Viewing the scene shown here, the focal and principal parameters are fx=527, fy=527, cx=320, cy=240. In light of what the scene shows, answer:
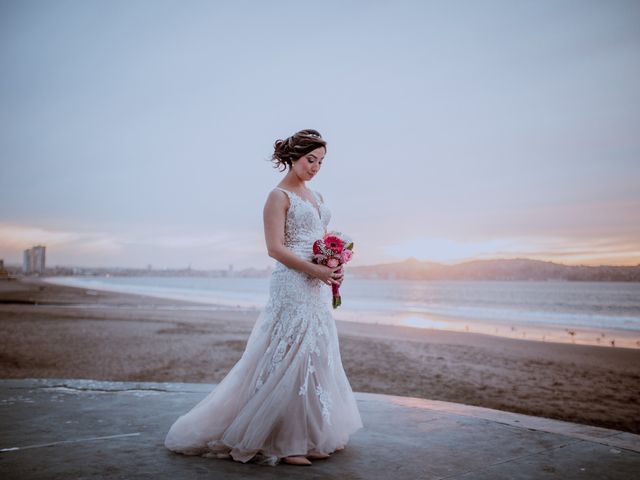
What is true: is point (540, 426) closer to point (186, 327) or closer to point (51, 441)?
point (51, 441)

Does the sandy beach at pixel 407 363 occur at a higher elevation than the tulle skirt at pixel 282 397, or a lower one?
lower

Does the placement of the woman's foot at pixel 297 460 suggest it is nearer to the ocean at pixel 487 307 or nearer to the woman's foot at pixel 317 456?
the woman's foot at pixel 317 456

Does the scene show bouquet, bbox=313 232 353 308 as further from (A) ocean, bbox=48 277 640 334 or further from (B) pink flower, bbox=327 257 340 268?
(A) ocean, bbox=48 277 640 334

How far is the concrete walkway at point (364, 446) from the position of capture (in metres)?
2.99

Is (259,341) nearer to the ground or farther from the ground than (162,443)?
farther from the ground

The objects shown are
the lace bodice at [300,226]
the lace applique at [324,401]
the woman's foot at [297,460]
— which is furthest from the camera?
the lace bodice at [300,226]

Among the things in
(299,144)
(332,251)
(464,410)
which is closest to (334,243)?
(332,251)

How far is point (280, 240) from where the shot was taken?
358cm

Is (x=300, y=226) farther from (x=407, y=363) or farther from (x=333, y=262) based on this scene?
(x=407, y=363)

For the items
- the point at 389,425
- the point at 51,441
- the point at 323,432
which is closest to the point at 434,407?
the point at 389,425

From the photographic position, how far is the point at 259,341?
145 inches

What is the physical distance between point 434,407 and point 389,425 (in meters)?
0.83

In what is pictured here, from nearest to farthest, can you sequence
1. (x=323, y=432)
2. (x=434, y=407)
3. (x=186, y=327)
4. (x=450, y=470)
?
(x=450, y=470) → (x=323, y=432) → (x=434, y=407) → (x=186, y=327)

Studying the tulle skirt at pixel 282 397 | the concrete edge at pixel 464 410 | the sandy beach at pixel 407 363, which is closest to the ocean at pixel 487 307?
the sandy beach at pixel 407 363
